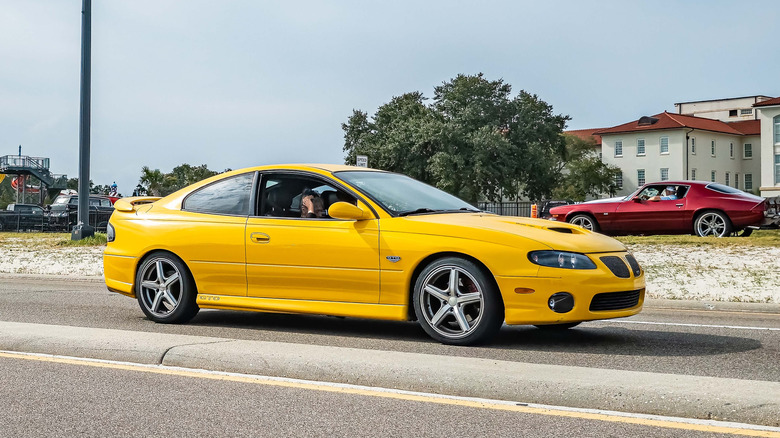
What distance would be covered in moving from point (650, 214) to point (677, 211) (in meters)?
0.57

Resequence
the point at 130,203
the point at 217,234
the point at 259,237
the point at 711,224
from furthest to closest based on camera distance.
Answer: the point at 711,224 → the point at 130,203 → the point at 217,234 → the point at 259,237

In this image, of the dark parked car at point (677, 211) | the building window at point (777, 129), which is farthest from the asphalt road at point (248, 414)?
the building window at point (777, 129)

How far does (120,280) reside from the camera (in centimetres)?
884

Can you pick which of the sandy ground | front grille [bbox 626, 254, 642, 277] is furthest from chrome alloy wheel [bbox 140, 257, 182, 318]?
the sandy ground

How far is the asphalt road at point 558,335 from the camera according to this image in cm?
642

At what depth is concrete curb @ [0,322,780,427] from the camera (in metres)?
4.84

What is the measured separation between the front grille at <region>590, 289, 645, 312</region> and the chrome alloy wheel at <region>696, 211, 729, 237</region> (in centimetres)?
1257

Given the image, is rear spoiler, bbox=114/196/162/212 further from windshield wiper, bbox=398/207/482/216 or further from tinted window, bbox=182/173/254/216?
windshield wiper, bbox=398/207/482/216

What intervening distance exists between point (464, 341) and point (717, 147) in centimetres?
9636

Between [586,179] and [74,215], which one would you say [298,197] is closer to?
[74,215]

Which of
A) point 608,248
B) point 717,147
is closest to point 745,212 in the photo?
point 608,248

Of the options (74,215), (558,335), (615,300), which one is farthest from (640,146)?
(615,300)

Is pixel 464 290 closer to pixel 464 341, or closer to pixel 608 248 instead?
pixel 464 341

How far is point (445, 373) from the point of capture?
5.54m
